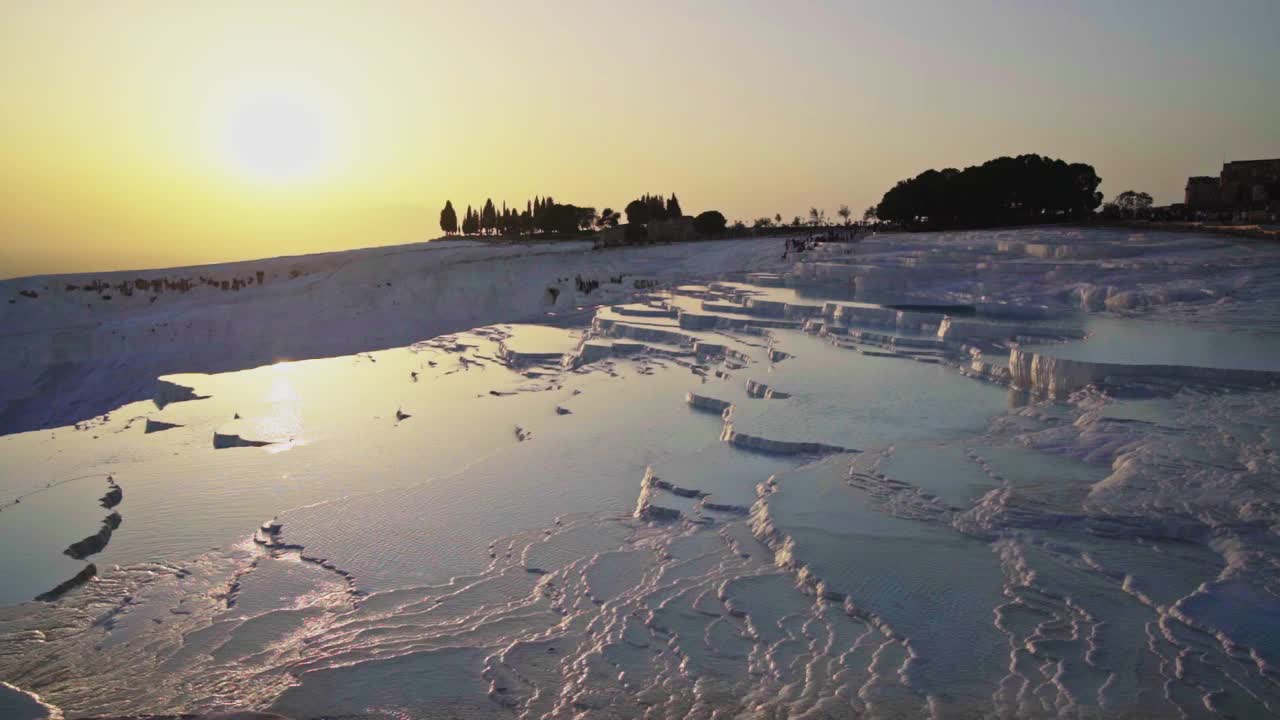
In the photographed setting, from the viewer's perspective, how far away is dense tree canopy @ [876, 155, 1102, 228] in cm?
3238

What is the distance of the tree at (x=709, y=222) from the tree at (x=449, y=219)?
48.8ft

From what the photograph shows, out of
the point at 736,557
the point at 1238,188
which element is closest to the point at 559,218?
the point at 1238,188

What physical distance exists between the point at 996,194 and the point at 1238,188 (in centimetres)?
Result: 1421

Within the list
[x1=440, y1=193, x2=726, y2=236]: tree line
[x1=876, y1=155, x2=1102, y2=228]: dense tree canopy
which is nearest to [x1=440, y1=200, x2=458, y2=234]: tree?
[x1=440, y1=193, x2=726, y2=236]: tree line

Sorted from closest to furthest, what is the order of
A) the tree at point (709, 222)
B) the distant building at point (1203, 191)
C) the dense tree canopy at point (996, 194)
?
the dense tree canopy at point (996, 194), the distant building at point (1203, 191), the tree at point (709, 222)

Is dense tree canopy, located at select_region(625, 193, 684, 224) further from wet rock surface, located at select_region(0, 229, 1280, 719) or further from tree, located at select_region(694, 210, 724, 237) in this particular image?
wet rock surface, located at select_region(0, 229, 1280, 719)

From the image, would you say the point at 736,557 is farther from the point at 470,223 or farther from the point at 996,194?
the point at 470,223

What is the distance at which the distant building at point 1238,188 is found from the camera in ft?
108

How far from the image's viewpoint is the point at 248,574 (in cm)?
475

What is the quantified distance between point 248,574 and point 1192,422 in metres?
6.72

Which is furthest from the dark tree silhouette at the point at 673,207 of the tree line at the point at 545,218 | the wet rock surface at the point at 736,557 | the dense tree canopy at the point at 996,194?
the wet rock surface at the point at 736,557

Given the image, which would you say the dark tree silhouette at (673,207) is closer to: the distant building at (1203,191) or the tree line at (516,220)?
the tree line at (516,220)

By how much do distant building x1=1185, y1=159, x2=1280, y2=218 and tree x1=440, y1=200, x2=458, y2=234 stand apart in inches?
1457

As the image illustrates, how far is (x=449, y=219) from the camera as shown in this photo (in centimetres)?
4784
